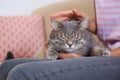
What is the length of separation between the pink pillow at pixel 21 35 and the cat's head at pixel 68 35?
0.63m

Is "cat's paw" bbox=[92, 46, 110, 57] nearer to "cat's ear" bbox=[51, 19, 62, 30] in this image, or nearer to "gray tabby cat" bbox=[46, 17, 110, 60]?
"gray tabby cat" bbox=[46, 17, 110, 60]

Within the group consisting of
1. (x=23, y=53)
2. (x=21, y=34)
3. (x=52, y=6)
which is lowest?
(x=23, y=53)

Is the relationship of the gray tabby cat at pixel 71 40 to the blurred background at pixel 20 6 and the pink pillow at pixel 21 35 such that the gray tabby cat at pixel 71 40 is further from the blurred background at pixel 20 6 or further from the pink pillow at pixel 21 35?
the blurred background at pixel 20 6

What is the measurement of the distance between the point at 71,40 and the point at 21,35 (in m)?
0.69

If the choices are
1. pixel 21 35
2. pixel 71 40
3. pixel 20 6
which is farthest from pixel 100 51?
pixel 20 6

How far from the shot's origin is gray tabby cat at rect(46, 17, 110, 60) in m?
0.99

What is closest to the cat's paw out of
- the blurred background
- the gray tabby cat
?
the gray tabby cat

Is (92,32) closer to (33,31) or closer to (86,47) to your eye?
(86,47)

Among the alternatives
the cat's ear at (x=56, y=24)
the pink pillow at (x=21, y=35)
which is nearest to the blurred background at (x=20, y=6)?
the pink pillow at (x=21, y=35)

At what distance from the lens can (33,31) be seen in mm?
1633

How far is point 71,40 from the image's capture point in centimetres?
99

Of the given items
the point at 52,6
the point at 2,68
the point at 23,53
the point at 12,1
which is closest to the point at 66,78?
the point at 2,68

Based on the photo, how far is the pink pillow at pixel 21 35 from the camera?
1584mm

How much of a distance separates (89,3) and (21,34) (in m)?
0.52
